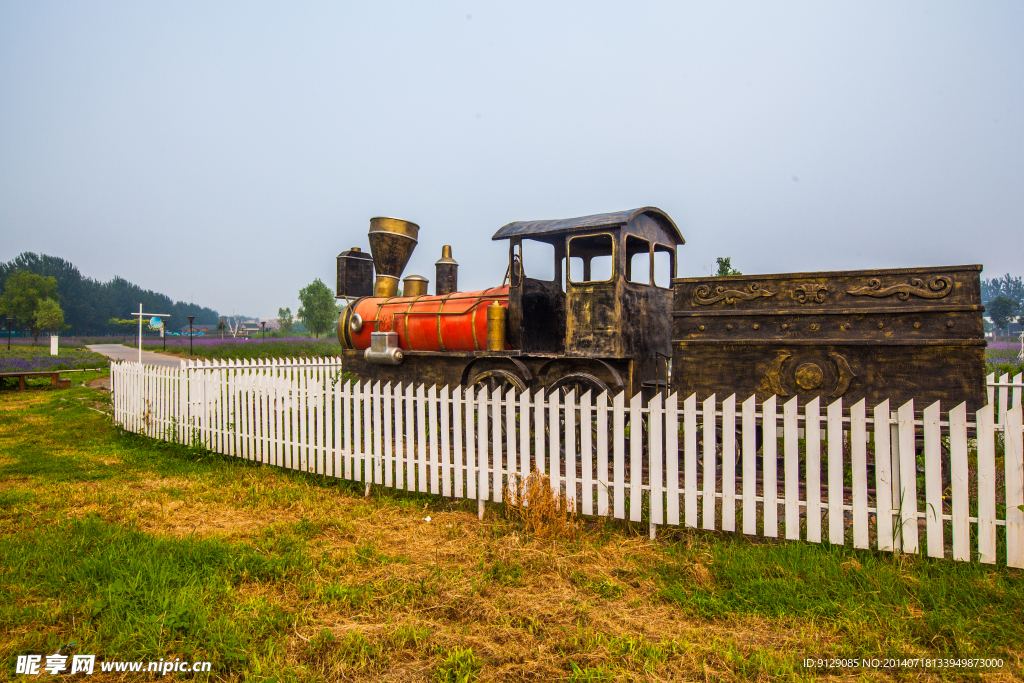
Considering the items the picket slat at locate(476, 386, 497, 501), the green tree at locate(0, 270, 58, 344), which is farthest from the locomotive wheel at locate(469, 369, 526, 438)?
the green tree at locate(0, 270, 58, 344)

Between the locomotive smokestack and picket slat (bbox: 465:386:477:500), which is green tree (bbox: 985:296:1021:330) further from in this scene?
picket slat (bbox: 465:386:477:500)

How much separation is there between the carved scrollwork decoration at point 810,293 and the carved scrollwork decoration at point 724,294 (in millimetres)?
225

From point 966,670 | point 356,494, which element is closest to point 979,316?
point 966,670

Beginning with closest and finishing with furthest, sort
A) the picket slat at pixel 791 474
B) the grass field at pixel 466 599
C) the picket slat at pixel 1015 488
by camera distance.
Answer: the grass field at pixel 466 599 < the picket slat at pixel 1015 488 < the picket slat at pixel 791 474

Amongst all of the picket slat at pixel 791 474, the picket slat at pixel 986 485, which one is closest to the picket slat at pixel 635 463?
the picket slat at pixel 791 474

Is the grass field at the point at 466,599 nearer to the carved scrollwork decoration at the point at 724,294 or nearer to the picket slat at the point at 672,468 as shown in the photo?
the picket slat at the point at 672,468

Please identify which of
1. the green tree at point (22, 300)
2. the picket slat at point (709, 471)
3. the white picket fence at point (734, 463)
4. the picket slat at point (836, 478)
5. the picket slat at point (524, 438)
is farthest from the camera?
the green tree at point (22, 300)

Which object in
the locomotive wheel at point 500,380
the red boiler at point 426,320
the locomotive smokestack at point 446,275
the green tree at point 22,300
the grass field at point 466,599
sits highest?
the green tree at point 22,300

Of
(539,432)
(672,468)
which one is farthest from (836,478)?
(539,432)

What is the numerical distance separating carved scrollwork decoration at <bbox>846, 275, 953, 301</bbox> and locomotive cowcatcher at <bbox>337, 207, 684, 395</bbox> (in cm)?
261

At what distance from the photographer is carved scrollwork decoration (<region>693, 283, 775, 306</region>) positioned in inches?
213

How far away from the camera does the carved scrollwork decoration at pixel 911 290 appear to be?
185 inches

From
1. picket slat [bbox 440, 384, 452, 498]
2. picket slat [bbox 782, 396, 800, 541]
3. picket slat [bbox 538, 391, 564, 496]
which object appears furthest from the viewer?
picket slat [bbox 440, 384, 452, 498]

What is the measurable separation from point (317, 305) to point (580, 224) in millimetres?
57773
